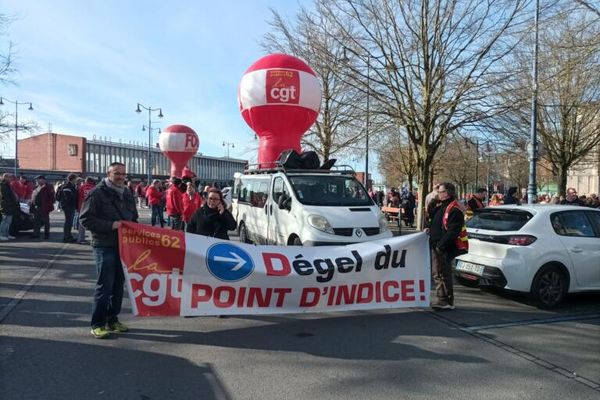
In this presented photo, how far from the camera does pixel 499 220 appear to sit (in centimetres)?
789

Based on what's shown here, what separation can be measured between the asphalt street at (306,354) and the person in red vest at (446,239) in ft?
0.98

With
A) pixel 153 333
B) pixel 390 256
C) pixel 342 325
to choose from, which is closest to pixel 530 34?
pixel 390 256

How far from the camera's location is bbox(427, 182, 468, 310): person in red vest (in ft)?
23.1

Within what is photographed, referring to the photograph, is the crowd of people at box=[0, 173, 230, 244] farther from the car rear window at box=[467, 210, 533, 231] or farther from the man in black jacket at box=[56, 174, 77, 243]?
the car rear window at box=[467, 210, 533, 231]

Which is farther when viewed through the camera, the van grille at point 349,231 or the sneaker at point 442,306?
the van grille at point 349,231

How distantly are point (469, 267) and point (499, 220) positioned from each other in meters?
0.91

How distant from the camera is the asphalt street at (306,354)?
4.32m

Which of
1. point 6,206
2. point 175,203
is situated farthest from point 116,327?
point 6,206

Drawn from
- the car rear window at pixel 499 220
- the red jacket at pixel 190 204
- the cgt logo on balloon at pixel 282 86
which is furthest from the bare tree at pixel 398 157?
the car rear window at pixel 499 220

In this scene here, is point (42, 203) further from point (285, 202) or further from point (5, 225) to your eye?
point (285, 202)

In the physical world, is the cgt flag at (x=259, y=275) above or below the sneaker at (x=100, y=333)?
above

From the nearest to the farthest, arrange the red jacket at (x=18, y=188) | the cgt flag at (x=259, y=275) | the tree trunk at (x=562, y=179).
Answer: the cgt flag at (x=259, y=275)
the red jacket at (x=18, y=188)
the tree trunk at (x=562, y=179)

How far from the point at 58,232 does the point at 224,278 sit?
13.3 m

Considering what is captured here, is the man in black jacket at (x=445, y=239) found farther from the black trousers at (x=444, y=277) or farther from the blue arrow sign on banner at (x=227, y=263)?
the blue arrow sign on banner at (x=227, y=263)
